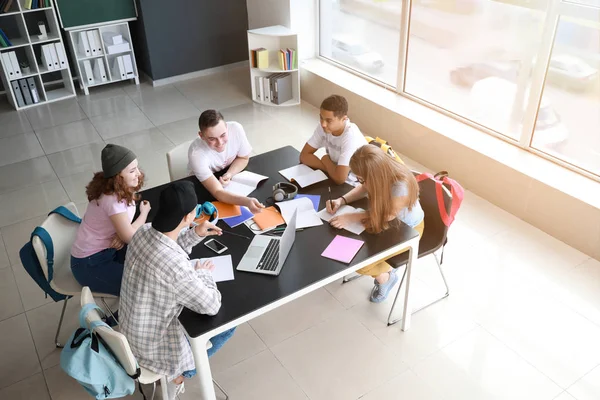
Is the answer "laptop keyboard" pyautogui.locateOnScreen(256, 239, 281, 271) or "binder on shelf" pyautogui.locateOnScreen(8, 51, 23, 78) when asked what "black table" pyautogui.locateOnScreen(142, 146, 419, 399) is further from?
"binder on shelf" pyautogui.locateOnScreen(8, 51, 23, 78)

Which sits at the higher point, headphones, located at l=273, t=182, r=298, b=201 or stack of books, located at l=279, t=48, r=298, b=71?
headphones, located at l=273, t=182, r=298, b=201

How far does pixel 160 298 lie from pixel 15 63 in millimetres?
5300

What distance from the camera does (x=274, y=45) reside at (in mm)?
6324

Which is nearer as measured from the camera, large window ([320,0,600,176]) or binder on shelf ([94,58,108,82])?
large window ([320,0,600,176])

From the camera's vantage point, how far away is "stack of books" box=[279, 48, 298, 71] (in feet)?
20.0

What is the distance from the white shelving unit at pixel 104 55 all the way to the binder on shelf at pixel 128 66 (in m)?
0.03

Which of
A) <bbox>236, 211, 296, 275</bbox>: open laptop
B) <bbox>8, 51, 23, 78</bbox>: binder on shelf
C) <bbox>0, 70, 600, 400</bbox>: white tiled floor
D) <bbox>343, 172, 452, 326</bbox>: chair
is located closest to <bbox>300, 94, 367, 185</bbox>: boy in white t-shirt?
<bbox>343, 172, 452, 326</bbox>: chair

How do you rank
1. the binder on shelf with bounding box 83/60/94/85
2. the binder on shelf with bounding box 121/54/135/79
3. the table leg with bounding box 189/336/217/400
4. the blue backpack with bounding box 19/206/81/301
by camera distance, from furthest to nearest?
the binder on shelf with bounding box 121/54/135/79 → the binder on shelf with bounding box 83/60/94/85 → the blue backpack with bounding box 19/206/81/301 → the table leg with bounding box 189/336/217/400

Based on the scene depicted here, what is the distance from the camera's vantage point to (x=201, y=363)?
91.9 inches

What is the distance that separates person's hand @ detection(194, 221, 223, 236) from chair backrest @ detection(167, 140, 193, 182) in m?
0.95

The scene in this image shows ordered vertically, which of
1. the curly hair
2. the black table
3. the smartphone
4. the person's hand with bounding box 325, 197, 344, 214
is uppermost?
the curly hair

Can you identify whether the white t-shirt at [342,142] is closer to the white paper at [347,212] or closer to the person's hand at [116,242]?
the white paper at [347,212]

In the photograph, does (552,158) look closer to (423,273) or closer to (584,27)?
(584,27)

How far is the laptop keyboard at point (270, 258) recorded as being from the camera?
256cm
